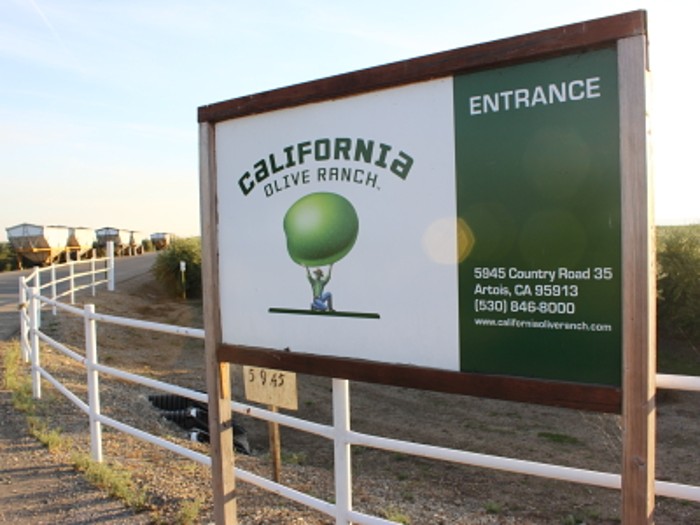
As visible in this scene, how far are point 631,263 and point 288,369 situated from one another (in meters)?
1.60

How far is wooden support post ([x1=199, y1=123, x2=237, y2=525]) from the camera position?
126 inches

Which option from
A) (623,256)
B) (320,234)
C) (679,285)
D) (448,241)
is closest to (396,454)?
(320,234)

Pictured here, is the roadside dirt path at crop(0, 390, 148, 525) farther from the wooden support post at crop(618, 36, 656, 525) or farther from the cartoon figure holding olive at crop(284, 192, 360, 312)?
the wooden support post at crop(618, 36, 656, 525)

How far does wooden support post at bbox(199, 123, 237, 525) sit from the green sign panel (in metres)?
1.38

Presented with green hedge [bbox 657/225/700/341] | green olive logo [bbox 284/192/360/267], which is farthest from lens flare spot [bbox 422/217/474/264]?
green hedge [bbox 657/225/700/341]

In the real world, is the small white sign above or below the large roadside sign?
below

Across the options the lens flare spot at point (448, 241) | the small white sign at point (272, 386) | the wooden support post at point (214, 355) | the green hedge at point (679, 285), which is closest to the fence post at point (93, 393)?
the wooden support post at point (214, 355)

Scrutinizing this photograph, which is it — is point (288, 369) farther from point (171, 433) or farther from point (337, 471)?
point (171, 433)

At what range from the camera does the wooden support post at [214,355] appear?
3191 mm

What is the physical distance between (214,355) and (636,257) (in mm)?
2085

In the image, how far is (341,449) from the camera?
299 cm

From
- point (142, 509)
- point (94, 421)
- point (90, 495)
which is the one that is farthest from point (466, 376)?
point (94, 421)

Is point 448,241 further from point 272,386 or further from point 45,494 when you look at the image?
point 45,494

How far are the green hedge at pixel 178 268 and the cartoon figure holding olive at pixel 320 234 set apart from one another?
64.7 ft
